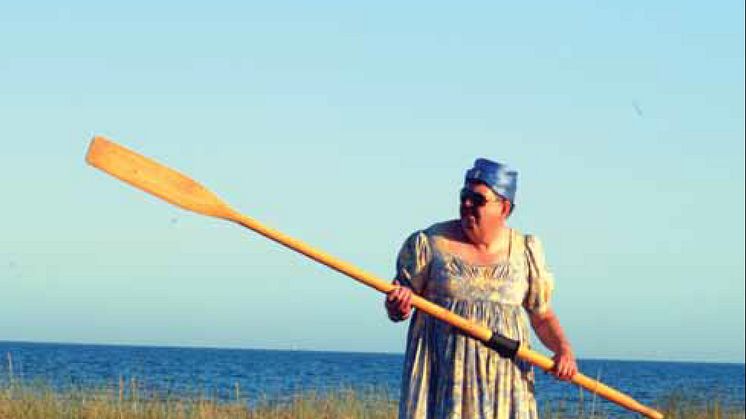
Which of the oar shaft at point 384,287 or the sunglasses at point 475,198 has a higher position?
the sunglasses at point 475,198

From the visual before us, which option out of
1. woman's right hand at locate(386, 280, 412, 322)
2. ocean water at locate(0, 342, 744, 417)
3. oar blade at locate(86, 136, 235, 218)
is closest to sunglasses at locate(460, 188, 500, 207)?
woman's right hand at locate(386, 280, 412, 322)

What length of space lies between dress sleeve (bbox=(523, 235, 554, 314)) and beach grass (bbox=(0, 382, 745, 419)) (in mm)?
4556

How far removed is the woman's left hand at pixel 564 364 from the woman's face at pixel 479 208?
640 millimetres

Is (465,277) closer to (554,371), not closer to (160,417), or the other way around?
(554,371)

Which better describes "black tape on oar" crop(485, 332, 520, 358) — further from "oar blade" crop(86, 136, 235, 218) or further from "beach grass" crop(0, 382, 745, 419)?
"beach grass" crop(0, 382, 745, 419)

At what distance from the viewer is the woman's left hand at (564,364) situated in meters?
6.68

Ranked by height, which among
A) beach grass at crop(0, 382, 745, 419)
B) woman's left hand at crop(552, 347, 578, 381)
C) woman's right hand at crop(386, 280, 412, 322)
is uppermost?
woman's right hand at crop(386, 280, 412, 322)

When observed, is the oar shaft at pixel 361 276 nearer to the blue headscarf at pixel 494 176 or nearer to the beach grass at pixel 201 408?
the blue headscarf at pixel 494 176

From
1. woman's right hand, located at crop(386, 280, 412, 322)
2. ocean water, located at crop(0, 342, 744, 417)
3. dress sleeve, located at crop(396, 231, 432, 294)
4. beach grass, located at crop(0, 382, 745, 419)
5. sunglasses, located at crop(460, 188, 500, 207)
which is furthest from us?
ocean water, located at crop(0, 342, 744, 417)

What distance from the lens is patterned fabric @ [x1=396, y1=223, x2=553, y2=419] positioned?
649 centimetres

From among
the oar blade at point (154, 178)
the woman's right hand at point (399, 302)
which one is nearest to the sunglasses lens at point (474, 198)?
the woman's right hand at point (399, 302)

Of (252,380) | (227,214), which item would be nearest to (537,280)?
(227,214)

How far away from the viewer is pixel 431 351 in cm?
664

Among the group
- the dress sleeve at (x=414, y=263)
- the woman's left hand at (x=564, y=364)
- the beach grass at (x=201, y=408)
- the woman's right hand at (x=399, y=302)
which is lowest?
the beach grass at (x=201, y=408)
